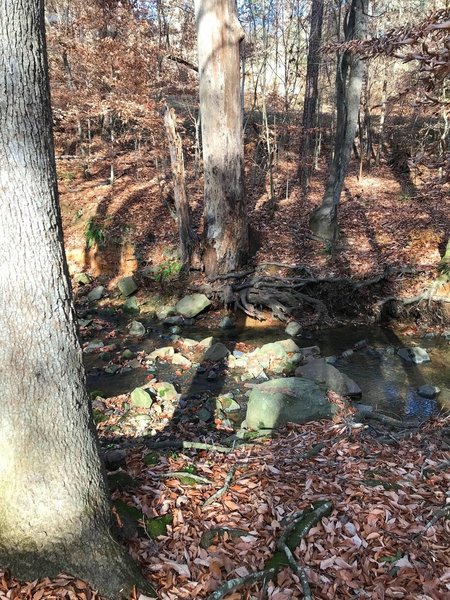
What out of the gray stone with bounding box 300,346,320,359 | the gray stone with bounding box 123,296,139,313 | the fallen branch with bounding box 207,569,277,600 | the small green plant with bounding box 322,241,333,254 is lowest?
the gray stone with bounding box 300,346,320,359

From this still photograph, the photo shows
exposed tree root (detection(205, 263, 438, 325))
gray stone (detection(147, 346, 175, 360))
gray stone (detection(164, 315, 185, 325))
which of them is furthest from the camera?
gray stone (detection(164, 315, 185, 325))

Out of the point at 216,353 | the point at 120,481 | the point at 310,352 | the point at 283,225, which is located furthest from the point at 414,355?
the point at 120,481

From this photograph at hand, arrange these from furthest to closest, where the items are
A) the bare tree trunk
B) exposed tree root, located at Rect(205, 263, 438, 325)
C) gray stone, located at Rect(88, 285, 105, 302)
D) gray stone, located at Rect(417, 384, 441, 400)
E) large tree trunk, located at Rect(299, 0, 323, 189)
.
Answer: large tree trunk, located at Rect(299, 0, 323, 189), gray stone, located at Rect(88, 285, 105, 302), the bare tree trunk, exposed tree root, located at Rect(205, 263, 438, 325), gray stone, located at Rect(417, 384, 441, 400)

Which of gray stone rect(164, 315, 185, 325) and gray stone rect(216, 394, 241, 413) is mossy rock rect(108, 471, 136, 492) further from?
gray stone rect(164, 315, 185, 325)

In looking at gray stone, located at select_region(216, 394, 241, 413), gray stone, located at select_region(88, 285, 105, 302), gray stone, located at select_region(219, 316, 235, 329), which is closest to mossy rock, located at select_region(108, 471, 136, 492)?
gray stone, located at select_region(216, 394, 241, 413)

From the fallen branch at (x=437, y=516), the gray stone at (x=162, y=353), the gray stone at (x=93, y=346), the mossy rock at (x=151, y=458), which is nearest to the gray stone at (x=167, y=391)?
the gray stone at (x=162, y=353)

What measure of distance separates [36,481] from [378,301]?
8899 millimetres

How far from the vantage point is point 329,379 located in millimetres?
7051

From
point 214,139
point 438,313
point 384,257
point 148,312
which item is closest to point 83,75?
point 214,139

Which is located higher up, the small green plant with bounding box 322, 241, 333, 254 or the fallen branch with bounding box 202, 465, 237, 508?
the small green plant with bounding box 322, 241, 333, 254

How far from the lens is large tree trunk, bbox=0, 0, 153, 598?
227 centimetres

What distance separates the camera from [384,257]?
11133 millimetres

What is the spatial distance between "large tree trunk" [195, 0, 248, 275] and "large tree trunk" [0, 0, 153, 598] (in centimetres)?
850

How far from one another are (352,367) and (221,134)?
6.18m
